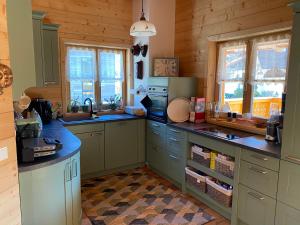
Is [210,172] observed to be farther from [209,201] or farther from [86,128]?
[86,128]

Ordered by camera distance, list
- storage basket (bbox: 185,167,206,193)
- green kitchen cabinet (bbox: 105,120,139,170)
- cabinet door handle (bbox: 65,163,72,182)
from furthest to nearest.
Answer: green kitchen cabinet (bbox: 105,120,139,170)
storage basket (bbox: 185,167,206,193)
cabinet door handle (bbox: 65,163,72,182)

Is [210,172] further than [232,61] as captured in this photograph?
No

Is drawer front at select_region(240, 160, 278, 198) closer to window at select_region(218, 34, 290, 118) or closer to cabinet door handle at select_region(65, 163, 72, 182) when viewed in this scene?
window at select_region(218, 34, 290, 118)

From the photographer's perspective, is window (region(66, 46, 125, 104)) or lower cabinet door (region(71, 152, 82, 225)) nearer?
lower cabinet door (region(71, 152, 82, 225))

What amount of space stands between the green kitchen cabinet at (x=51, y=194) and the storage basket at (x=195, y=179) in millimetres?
Result: 1500

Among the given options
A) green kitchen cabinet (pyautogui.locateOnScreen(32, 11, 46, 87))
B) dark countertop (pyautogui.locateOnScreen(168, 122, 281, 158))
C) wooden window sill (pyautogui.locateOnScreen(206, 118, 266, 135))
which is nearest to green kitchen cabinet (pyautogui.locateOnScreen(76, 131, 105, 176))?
green kitchen cabinet (pyautogui.locateOnScreen(32, 11, 46, 87))

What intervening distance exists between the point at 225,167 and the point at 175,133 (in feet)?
2.98

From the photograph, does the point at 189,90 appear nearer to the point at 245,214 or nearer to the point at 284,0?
the point at 284,0

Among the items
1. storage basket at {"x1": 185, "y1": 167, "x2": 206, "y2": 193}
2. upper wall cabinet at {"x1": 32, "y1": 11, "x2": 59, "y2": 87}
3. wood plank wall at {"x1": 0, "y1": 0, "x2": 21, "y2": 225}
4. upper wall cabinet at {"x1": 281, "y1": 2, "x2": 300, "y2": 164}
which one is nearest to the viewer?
wood plank wall at {"x1": 0, "y1": 0, "x2": 21, "y2": 225}

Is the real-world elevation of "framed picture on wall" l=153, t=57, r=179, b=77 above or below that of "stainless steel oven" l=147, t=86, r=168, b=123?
above

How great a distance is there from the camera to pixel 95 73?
4289 millimetres

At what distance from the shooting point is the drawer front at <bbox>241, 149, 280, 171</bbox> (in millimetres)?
2147

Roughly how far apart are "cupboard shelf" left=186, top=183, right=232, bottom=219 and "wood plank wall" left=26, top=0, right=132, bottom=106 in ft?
8.03

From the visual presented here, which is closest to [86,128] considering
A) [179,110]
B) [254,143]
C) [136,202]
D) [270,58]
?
[136,202]
